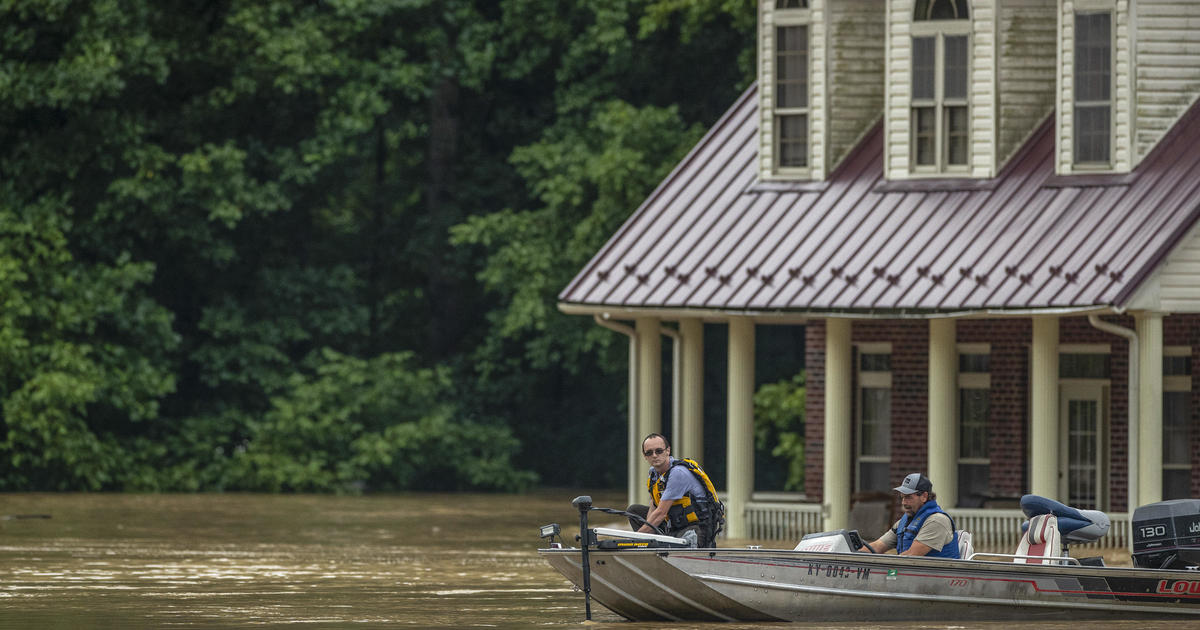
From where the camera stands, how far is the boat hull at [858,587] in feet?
67.8

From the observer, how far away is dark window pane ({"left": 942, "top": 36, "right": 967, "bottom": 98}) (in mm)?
31391

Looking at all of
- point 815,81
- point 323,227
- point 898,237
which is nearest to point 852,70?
point 815,81

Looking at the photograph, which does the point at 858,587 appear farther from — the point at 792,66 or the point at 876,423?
the point at 792,66

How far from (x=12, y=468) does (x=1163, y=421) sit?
22.8 m

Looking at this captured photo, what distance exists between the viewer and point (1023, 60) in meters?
31.0

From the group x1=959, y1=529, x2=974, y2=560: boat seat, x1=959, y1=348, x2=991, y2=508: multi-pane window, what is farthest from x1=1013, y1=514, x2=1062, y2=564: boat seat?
x1=959, y1=348, x2=991, y2=508: multi-pane window

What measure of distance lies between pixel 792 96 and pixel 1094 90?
14.2 ft

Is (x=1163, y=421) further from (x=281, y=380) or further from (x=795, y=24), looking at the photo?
(x=281, y=380)

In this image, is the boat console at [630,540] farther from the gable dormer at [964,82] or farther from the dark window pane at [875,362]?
the dark window pane at [875,362]

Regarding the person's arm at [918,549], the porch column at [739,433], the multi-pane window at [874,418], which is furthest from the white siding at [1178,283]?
the person's arm at [918,549]

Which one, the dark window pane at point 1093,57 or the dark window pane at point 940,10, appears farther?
the dark window pane at point 940,10

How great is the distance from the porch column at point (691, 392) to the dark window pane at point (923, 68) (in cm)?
469

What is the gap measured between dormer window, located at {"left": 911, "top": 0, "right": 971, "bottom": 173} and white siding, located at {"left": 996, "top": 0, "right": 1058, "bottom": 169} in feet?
1.57

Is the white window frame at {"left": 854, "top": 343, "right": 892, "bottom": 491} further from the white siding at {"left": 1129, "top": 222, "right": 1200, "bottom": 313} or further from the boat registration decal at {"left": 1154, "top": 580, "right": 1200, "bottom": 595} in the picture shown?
the boat registration decal at {"left": 1154, "top": 580, "right": 1200, "bottom": 595}
